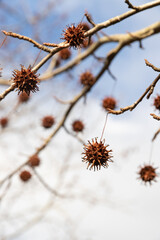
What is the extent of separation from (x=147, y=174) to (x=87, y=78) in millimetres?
1808

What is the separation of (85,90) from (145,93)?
1.84 meters

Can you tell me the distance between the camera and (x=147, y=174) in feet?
7.76

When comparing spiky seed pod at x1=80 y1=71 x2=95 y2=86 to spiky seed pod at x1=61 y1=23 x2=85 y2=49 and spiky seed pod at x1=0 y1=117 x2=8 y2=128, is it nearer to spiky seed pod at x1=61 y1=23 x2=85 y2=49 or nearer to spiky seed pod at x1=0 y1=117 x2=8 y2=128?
spiky seed pod at x1=0 y1=117 x2=8 y2=128

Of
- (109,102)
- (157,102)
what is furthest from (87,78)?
(157,102)

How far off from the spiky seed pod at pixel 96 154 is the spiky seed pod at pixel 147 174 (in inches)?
26.6

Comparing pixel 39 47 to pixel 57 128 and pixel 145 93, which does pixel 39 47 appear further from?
pixel 57 128

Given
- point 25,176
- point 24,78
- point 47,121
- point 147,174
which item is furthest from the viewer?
point 47,121

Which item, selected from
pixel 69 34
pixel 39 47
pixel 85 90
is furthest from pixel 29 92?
pixel 85 90

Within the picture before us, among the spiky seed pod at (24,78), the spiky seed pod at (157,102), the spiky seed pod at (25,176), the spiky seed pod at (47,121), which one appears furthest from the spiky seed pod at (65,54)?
the spiky seed pod at (24,78)

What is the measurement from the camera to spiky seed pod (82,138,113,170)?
1.80m

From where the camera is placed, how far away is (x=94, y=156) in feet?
5.91

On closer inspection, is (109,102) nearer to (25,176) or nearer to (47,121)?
(47,121)

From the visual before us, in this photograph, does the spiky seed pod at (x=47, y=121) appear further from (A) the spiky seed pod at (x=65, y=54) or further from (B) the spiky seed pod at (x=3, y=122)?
(A) the spiky seed pod at (x=65, y=54)

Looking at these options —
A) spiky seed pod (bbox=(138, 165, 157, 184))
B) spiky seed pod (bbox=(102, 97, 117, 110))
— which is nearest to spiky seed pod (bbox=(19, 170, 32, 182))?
spiky seed pod (bbox=(102, 97, 117, 110))
